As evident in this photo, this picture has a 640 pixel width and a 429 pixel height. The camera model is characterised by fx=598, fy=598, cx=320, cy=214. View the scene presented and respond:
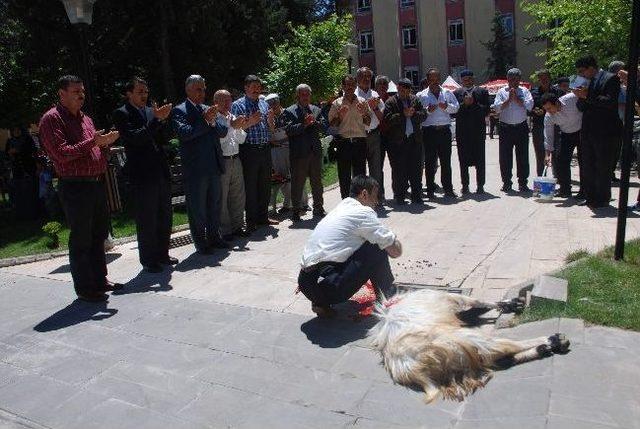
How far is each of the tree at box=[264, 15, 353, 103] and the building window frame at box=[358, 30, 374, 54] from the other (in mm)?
24494

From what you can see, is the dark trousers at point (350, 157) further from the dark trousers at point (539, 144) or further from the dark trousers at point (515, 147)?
the dark trousers at point (539, 144)

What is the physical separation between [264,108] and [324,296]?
4249 mm

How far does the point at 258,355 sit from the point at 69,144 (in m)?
2.88

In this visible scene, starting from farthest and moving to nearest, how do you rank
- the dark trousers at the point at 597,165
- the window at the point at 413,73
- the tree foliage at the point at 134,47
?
the window at the point at 413,73, the tree foliage at the point at 134,47, the dark trousers at the point at 597,165

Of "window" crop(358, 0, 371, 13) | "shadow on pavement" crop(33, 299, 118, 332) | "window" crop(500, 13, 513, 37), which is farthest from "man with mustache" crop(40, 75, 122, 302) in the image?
"window" crop(358, 0, 371, 13)

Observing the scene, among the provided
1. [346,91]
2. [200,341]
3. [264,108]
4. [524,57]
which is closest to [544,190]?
[346,91]

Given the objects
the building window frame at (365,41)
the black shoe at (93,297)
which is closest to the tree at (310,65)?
the black shoe at (93,297)

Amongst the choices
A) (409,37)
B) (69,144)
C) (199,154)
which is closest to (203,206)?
(199,154)

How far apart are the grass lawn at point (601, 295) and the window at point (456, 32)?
38.5 meters

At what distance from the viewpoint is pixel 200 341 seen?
16.0ft

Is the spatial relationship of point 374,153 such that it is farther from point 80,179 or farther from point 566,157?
point 80,179

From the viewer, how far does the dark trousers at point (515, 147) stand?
9984 mm

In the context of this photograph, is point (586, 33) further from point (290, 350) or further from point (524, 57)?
point (524, 57)

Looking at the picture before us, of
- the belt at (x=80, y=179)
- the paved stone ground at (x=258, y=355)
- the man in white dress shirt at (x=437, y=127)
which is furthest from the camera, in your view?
the man in white dress shirt at (x=437, y=127)
